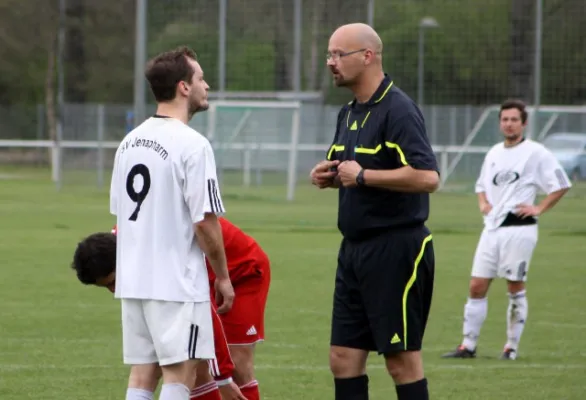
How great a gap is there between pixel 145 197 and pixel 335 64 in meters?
1.23

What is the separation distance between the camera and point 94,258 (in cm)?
621

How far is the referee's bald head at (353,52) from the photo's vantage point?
638 centimetres

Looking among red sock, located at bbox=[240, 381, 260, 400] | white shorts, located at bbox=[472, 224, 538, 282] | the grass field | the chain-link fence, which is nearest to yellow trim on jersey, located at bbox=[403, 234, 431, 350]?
red sock, located at bbox=[240, 381, 260, 400]

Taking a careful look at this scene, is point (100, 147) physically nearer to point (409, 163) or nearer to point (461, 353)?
point (461, 353)

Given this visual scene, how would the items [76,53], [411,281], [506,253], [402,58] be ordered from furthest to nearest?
[76,53] < [402,58] < [506,253] < [411,281]

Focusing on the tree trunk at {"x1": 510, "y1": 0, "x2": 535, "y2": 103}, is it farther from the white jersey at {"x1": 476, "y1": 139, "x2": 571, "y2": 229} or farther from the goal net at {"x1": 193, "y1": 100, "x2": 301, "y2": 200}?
the white jersey at {"x1": 476, "y1": 139, "x2": 571, "y2": 229}

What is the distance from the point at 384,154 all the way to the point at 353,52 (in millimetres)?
541

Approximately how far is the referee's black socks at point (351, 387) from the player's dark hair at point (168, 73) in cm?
171

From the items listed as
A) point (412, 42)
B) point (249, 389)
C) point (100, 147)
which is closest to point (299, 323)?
point (249, 389)

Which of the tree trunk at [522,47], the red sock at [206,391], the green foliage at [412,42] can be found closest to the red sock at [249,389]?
the red sock at [206,391]

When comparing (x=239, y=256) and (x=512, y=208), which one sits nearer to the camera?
(x=239, y=256)

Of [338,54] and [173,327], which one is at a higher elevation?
[338,54]

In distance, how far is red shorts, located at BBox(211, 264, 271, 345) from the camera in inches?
283

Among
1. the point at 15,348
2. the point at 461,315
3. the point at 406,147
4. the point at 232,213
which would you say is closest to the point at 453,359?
the point at 461,315
